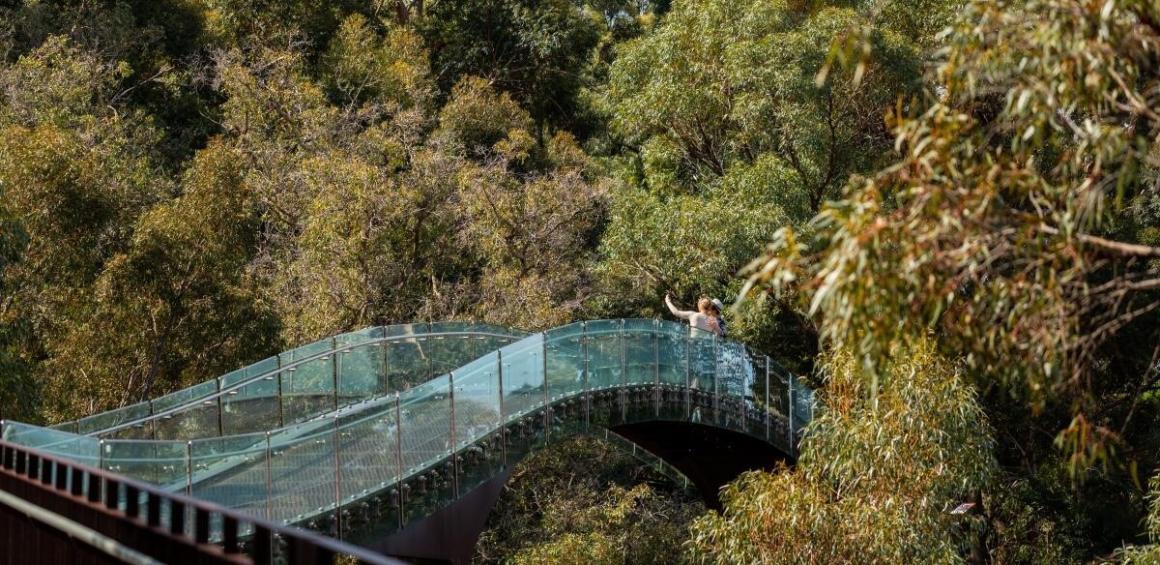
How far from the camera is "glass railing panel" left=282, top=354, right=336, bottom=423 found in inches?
580

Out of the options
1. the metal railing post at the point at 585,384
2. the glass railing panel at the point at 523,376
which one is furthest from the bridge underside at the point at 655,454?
the metal railing post at the point at 585,384

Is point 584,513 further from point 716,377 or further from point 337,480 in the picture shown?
point 337,480

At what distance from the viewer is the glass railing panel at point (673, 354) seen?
17516mm

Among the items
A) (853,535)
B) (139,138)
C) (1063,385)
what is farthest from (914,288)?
(139,138)

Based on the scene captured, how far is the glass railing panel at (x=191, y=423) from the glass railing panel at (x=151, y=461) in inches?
85.1

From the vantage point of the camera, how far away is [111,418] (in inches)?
499

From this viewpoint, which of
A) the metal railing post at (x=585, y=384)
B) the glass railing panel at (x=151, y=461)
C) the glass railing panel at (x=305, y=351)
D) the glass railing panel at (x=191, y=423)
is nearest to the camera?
the glass railing panel at (x=151, y=461)

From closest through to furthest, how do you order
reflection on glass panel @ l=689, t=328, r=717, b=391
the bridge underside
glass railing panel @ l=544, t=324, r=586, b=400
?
1. the bridge underside
2. glass railing panel @ l=544, t=324, r=586, b=400
3. reflection on glass panel @ l=689, t=328, r=717, b=391

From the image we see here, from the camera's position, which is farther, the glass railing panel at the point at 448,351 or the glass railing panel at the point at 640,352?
the glass railing panel at the point at 640,352

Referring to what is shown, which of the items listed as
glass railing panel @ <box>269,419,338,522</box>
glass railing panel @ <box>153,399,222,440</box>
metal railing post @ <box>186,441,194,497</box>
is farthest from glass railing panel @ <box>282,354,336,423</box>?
metal railing post @ <box>186,441,194,497</box>

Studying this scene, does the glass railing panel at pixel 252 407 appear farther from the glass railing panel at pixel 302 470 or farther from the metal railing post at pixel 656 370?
the metal railing post at pixel 656 370

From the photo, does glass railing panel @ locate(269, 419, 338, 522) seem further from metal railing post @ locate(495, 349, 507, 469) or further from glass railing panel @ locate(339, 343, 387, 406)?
glass railing panel @ locate(339, 343, 387, 406)

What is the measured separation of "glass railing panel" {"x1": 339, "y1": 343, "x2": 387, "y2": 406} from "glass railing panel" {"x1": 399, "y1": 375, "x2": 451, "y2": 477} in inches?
109

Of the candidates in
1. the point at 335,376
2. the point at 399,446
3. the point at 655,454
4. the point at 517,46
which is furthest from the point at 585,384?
the point at 517,46
